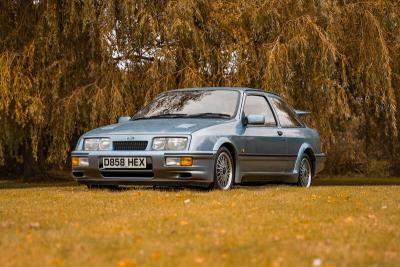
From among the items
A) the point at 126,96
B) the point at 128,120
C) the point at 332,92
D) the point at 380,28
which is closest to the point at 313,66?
the point at 332,92

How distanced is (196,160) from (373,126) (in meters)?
10.5

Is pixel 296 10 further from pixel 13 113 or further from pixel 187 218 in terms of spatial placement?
pixel 187 218

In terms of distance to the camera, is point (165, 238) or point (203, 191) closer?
point (165, 238)

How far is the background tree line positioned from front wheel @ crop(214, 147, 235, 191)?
415cm

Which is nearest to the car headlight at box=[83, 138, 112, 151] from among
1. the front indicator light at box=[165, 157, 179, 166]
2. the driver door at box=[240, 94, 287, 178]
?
the front indicator light at box=[165, 157, 179, 166]

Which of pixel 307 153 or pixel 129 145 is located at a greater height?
pixel 129 145

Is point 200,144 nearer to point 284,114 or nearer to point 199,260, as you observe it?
point 284,114

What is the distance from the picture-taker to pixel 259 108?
480 inches

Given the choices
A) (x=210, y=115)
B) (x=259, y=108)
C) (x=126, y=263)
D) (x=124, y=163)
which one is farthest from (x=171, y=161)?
(x=126, y=263)

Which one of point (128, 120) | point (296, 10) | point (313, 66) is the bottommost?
point (128, 120)

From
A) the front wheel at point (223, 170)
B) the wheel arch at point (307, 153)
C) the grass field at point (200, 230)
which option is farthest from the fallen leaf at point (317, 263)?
the wheel arch at point (307, 153)

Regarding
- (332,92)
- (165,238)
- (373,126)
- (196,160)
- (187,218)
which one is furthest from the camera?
(373,126)

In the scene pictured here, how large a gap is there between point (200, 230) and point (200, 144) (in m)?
Result: 4.05

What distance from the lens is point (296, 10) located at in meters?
15.8
